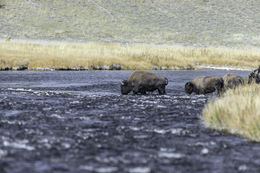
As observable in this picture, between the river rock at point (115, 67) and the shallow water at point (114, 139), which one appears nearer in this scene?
the shallow water at point (114, 139)

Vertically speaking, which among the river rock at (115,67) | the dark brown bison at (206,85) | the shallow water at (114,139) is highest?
the river rock at (115,67)

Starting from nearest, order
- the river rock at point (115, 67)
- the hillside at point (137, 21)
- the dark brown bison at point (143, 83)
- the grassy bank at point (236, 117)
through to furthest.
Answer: the grassy bank at point (236, 117), the dark brown bison at point (143, 83), the river rock at point (115, 67), the hillside at point (137, 21)

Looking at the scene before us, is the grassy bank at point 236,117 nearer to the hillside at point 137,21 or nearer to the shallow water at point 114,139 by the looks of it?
the shallow water at point 114,139

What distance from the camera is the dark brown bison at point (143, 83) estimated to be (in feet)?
76.3

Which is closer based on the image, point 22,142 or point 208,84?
point 22,142

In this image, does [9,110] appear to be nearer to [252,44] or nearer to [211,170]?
[211,170]

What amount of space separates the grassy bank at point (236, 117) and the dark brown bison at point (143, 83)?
7.65 meters

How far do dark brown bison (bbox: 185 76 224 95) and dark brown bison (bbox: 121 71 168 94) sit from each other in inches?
77.6

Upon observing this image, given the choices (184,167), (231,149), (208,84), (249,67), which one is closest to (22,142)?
(184,167)

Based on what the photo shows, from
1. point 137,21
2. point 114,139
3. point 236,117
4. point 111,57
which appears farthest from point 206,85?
point 137,21

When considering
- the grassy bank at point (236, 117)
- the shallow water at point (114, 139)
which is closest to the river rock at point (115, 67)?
the shallow water at point (114, 139)

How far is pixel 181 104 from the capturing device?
19.7 meters

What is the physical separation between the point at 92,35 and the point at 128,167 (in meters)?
74.5

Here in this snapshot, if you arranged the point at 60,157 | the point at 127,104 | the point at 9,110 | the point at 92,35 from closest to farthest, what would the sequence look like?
the point at 60,157 < the point at 9,110 < the point at 127,104 < the point at 92,35
